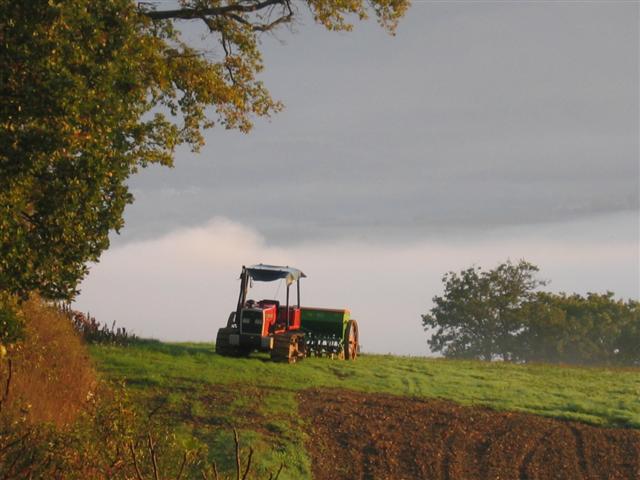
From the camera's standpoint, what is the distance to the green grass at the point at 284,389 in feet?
51.7

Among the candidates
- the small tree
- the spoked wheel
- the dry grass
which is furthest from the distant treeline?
the dry grass

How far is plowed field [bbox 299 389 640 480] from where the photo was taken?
15.0 m

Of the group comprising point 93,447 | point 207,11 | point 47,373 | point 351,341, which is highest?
point 207,11

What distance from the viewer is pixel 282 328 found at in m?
26.4

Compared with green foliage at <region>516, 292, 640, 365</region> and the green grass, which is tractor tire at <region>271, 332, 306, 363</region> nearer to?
the green grass

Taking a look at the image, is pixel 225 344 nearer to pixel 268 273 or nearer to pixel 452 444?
pixel 268 273

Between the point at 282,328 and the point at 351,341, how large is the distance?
391cm

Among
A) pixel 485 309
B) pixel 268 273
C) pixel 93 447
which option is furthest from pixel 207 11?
pixel 485 309

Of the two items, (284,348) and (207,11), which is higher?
(207,11)

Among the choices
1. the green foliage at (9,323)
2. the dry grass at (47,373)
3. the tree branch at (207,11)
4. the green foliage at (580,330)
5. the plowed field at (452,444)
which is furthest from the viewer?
the green foliage at (580,330)

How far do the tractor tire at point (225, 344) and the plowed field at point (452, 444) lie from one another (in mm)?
5905

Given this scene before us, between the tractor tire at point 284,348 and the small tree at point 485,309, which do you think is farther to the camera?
the small tree at point 485,309

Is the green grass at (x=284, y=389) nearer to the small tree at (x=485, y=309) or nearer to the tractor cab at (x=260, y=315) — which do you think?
the tractor cab at (x=260, y=315)

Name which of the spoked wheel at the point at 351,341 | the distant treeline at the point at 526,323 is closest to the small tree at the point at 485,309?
the distant treeline at the point at 526,323
